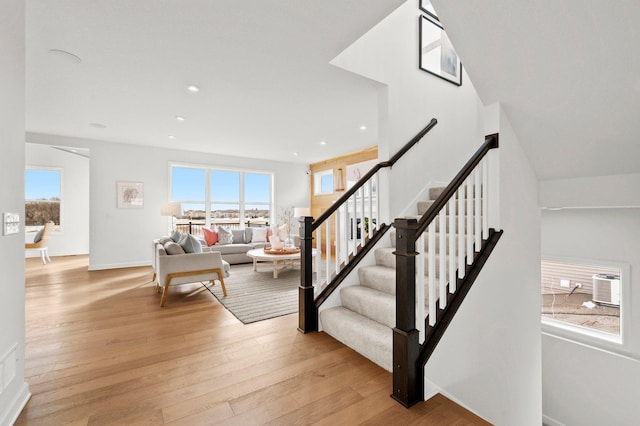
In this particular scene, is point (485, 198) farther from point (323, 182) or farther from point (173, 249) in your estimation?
point (323, 182)

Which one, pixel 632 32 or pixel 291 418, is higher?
pixel 632 32

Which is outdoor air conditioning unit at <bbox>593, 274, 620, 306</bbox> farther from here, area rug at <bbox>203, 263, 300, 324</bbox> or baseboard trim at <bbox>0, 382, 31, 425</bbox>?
baseboard trim at <bbox>0, 382, 31, 425</bbox>

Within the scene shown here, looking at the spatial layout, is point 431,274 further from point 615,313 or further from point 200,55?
point 615,313

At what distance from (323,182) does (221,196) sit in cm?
280

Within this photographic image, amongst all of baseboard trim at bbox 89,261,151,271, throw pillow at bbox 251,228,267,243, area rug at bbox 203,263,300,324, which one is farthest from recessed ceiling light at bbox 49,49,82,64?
throw pillow at bbox 251,228,267,243

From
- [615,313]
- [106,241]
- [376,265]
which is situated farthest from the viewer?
[106,241]

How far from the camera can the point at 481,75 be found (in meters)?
2.12

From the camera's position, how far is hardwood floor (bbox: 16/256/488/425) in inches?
60.8

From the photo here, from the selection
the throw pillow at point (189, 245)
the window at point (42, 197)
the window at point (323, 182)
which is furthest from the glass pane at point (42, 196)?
the window at point (323, 182)

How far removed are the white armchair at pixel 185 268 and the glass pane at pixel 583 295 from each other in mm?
4471

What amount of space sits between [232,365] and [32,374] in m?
1.33

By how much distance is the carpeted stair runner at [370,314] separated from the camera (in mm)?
2059

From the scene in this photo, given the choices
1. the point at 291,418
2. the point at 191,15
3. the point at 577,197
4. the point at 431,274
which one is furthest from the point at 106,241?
the point at 577,197

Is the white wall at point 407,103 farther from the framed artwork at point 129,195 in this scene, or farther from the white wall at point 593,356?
the framed artwork at point 129,195
